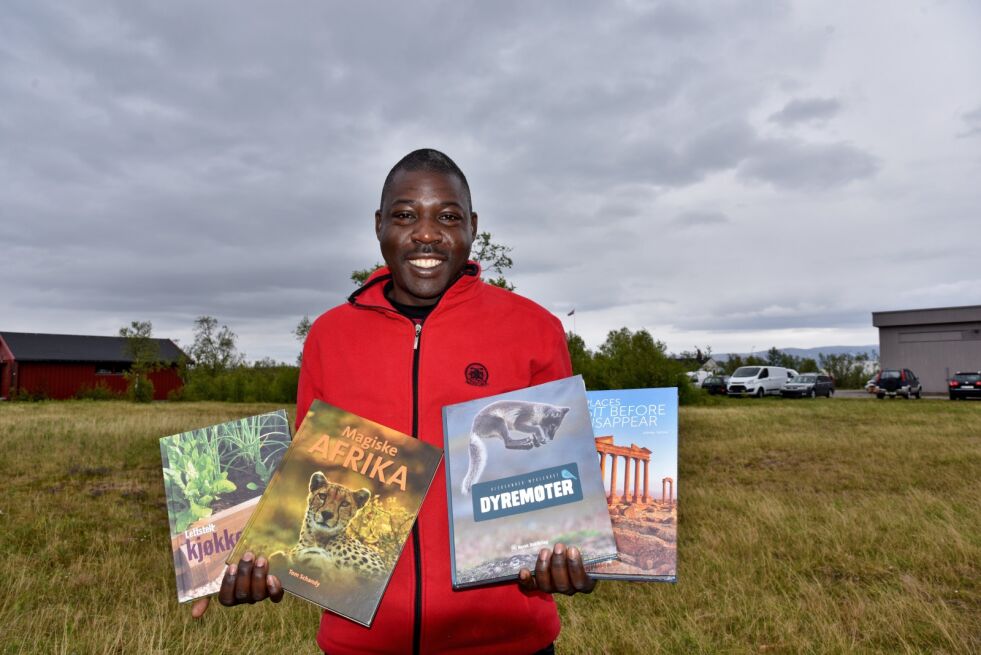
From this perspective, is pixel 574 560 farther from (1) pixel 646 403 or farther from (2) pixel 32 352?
(2) pixel 32 352

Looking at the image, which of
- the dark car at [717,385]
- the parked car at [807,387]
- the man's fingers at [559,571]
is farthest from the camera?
the dark car at [717,385]

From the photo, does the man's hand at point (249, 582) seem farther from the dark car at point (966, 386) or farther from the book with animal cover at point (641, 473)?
the dark car at point (966, 386)

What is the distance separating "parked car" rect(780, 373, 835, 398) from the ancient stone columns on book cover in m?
38.2

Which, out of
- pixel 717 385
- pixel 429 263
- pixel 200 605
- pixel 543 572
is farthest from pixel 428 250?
pixel 717 385

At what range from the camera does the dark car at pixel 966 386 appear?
3203 centimetres

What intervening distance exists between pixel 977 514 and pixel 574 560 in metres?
8.46

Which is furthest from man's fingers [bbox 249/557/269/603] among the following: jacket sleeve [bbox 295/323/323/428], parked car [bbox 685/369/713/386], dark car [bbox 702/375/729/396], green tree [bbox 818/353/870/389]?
green tree [bbox 818/353/870/389]

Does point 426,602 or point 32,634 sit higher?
point 426,602

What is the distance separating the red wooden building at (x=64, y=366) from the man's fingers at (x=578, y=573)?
174ft

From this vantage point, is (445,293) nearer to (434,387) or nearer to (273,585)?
(434,387)

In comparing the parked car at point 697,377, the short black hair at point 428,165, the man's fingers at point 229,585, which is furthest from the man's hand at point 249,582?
the parked car at point 697,377

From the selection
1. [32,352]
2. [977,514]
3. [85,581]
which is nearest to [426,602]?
[85,581]

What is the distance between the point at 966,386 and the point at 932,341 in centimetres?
1790

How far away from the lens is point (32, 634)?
468cm
